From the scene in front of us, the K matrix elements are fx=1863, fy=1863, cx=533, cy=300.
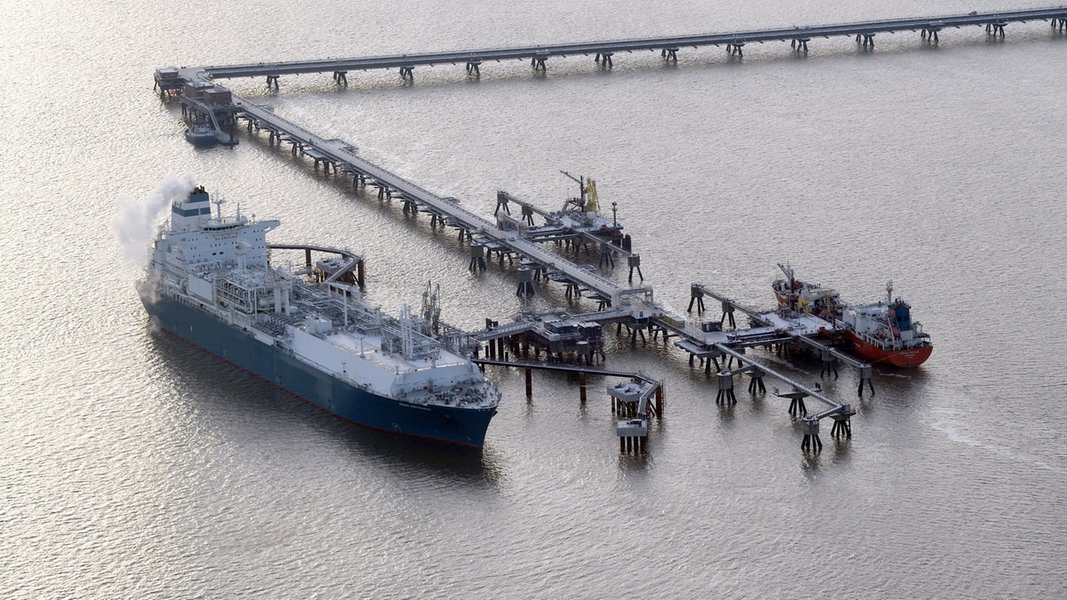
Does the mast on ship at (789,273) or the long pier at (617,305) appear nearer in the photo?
the long pier at (617,305)

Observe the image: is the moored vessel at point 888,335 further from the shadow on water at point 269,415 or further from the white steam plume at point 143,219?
the white steam plume at point 143,219

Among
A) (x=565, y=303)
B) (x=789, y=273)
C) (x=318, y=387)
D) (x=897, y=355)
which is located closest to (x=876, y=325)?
(x=897, y=355)

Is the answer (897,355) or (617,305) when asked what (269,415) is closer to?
(617,305)

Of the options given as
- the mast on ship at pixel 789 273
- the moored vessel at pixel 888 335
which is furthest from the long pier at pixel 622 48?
the moored vessel at pixel 888 335

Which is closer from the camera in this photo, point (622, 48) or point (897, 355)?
point (897, 355)

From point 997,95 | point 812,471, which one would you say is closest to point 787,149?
point 997,95

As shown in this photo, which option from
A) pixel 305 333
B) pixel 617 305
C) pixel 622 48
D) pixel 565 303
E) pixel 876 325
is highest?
pixel 622 48

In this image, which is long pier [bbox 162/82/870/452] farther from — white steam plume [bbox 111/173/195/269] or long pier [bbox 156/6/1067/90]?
long pier [bbox 156/6/1067/90]

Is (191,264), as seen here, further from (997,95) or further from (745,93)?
(997,95)
